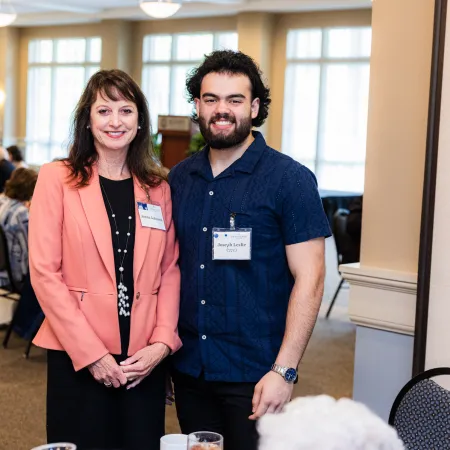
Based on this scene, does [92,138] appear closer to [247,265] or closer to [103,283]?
[103,283]

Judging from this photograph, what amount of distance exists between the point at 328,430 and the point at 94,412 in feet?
4.77

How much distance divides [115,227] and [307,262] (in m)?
0.54

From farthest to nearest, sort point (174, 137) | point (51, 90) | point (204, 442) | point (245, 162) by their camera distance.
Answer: point (51, 90)
point (174, 137)
point (245, 162)
point (204, 442)

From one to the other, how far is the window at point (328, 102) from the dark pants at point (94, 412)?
11495 mm

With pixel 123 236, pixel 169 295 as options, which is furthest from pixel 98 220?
pixel 169 295

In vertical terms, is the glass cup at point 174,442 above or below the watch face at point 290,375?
above

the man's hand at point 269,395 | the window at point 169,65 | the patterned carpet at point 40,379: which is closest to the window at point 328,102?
the window at point 169,65

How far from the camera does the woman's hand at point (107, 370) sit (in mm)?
2143

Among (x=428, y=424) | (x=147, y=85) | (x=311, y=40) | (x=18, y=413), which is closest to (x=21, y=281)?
(x=18, y=413)

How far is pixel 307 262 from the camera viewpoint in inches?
84.2

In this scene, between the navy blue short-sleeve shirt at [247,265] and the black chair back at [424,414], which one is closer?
the black chair back at [424,414]

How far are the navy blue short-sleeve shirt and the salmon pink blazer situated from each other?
0.33 feet

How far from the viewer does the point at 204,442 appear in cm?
140

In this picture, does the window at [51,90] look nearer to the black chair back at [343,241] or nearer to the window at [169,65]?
the window at [169,65]
